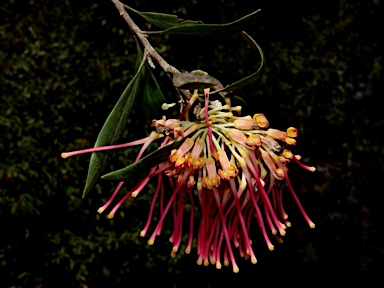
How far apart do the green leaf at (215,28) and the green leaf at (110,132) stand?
0.08 meters

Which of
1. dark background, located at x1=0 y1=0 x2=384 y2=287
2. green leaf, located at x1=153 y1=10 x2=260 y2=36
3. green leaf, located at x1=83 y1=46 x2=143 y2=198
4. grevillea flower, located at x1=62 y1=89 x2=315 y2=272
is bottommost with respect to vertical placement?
dark background, located at x1=0 y1=0 x2=384 y2=287

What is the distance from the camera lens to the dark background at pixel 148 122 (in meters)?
1.63

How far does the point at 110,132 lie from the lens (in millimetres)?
544

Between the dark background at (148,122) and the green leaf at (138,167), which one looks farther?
the dark background at (148,122)

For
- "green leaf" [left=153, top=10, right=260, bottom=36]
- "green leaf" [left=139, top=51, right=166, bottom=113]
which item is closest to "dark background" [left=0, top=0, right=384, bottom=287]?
"green leaf" [left=139, top=51, right=166, bottom=113]

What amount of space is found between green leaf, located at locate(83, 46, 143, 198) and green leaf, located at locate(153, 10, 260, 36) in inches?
3.2

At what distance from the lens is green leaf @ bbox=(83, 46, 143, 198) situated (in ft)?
1.76

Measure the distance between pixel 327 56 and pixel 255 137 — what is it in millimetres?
1685

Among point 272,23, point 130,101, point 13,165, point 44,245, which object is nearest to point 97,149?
point 130,101

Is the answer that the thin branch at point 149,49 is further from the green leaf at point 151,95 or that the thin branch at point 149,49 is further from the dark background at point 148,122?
the dark background at point 148,122

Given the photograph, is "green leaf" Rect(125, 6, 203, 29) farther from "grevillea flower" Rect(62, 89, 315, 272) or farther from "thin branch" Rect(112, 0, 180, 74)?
"grevillea flower" Rect(62, 89, 315, 272)

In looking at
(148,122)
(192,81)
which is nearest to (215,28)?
(192,81)

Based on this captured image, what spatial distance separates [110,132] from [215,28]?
16cm

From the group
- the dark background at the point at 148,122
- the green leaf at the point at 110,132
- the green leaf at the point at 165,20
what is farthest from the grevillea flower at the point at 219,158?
the dark background at the point at 148,122
